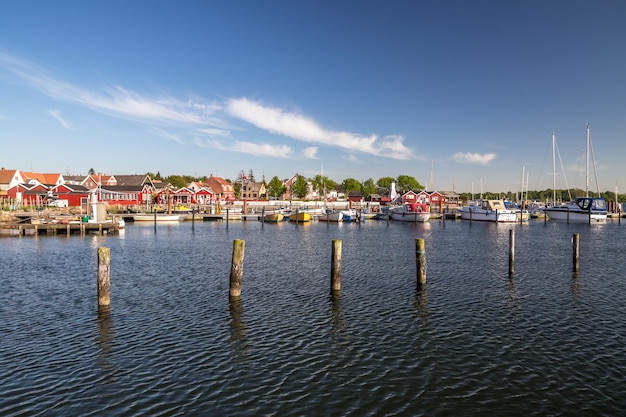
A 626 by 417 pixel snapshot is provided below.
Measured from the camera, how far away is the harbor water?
10859 mm

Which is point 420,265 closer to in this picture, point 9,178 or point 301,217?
point 301,217

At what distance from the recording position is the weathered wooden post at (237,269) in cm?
2020

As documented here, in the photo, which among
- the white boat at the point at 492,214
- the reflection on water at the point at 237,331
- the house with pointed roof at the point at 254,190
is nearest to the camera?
the reflection on water at the point at 237,331

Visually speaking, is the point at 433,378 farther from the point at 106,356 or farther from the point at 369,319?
the point at 106,356

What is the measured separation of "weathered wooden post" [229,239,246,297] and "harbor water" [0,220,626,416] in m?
0.74

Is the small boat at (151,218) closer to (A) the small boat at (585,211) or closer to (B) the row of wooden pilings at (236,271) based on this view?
(B) the row of wooden pilings at (236,271)

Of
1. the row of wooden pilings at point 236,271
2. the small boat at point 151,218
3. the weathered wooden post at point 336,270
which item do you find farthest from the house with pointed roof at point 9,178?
the weathered wooden post at point 336,270

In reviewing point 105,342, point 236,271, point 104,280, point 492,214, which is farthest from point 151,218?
point 492,214

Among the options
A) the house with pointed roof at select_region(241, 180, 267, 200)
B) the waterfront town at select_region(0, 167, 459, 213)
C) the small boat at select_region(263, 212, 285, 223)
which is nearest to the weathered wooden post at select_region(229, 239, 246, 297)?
the waterfront town at select_region(0, 167, 459, 213)

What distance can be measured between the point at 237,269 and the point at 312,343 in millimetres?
7154

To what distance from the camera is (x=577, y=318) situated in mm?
18188

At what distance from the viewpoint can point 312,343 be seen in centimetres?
1506

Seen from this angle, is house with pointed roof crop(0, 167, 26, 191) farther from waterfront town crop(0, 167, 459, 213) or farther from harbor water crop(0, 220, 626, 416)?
harbor water crop(0, 220, 626, 416)

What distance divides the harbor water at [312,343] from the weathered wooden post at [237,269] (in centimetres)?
74
